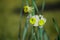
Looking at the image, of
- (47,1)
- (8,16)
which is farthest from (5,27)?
(47,1)

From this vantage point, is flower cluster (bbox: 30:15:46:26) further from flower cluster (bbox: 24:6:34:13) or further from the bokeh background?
the bokeh background

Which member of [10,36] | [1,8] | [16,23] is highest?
[1,8]

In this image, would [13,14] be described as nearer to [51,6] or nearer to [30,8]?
[51,6]

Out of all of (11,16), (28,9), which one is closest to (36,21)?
(28,9)

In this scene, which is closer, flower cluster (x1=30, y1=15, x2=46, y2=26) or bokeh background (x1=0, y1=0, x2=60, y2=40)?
flower cluster (x1=30, y1=15, x2=46, y2=26)

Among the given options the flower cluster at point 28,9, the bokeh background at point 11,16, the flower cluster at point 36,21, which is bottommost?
the bokeh background at point 11,16

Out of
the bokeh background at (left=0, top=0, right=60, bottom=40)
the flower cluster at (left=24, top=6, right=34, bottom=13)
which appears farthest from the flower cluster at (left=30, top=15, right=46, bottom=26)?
the bokeh background at (left=0, top=0, right=60, bottom=40)

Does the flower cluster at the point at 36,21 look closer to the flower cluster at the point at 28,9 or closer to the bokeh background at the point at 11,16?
the flower cluster at the point at 28,9

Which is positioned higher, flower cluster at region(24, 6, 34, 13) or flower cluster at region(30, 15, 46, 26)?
flower cluster at region(24, 6, 34, 13)

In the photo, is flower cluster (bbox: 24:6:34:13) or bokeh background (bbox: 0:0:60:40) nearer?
flower cluster (bbox: 24:6:34:13)

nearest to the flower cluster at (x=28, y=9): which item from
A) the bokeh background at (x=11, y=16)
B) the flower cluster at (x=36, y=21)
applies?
the flower cluster at (x=36, y=21)

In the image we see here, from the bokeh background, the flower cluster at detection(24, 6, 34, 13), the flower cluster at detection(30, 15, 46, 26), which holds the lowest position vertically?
the bokeh background
